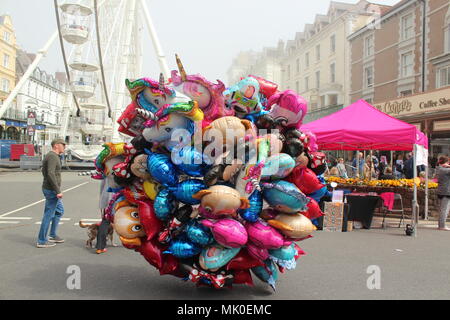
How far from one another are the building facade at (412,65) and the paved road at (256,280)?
13.2 meters

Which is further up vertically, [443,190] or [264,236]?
[443,190]

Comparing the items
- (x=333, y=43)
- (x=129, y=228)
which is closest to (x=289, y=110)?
(x=129, y=228)

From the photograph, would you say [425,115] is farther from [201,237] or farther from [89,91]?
[89,91]

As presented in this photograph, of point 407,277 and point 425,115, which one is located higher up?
point 425,115

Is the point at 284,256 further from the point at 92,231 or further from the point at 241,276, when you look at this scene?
the point at 92,231

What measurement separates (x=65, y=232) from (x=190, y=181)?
458 cm

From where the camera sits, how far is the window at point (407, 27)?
77.3 ft

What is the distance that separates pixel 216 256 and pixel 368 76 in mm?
28417

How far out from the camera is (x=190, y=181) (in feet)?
12.0

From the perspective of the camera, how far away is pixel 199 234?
3.57m

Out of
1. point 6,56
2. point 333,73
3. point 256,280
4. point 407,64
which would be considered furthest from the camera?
point 6,56

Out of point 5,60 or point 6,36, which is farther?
point 5,60
